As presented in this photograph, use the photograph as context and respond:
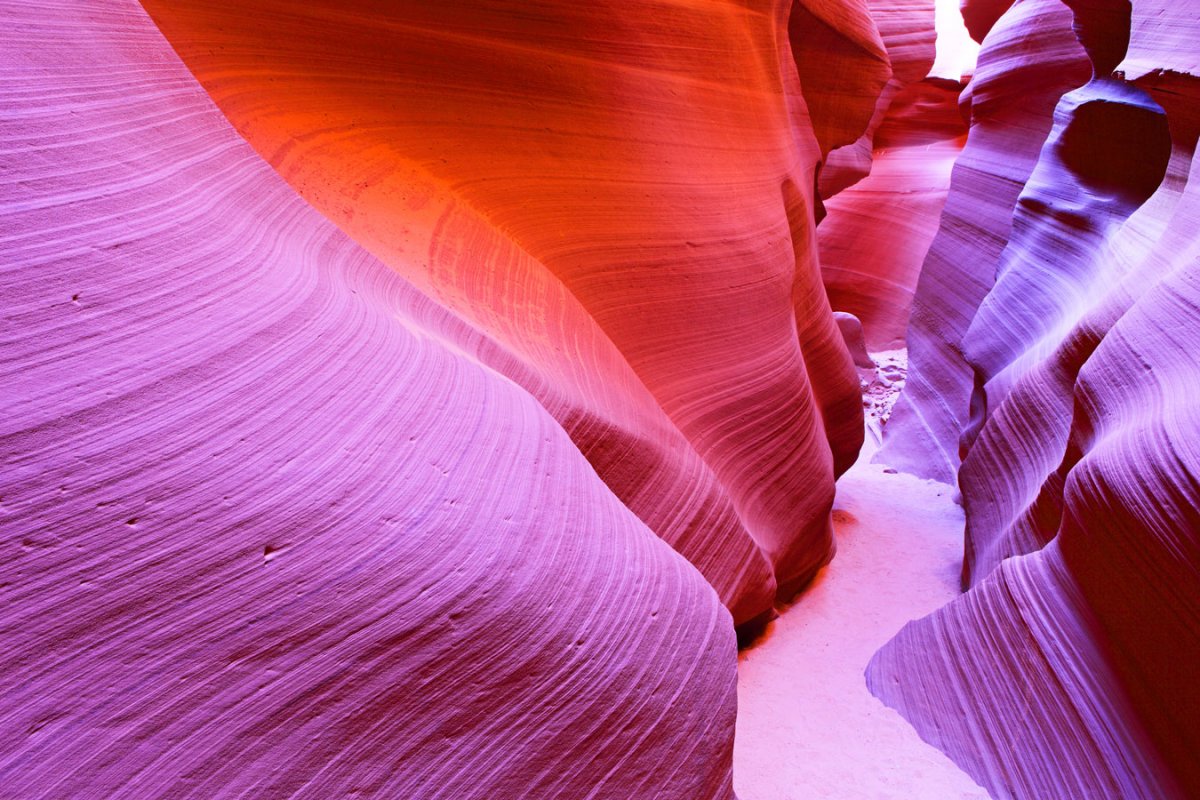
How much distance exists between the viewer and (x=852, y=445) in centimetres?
593

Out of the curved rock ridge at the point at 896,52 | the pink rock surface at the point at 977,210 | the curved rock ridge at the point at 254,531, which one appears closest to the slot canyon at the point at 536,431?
the curved rock ridge at the point at 254,531

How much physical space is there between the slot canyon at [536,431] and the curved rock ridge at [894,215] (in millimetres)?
4829

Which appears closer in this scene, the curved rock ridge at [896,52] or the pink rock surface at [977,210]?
the pink rock surface at [977,210]

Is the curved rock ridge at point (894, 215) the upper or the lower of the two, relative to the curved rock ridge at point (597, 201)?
lower

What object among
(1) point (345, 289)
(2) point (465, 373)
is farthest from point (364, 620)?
(1) point (345, 289)

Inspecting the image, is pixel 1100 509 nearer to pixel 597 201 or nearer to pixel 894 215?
pixel 597 201

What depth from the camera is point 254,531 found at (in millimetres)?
1260

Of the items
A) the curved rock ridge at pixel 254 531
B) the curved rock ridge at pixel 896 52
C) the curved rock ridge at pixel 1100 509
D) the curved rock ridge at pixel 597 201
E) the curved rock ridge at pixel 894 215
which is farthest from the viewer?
the curved rock ridge at pixel 894 215

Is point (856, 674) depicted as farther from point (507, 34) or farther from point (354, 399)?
point (507, 34)

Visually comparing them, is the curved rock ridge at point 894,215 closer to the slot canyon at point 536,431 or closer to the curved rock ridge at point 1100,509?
the slot canyon at point 536,431

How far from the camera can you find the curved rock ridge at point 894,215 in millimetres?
10562

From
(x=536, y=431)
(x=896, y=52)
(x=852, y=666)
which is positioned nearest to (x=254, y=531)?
(x=536, y=431)

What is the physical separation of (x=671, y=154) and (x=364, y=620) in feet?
9.59

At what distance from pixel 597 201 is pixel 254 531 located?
2367mm
